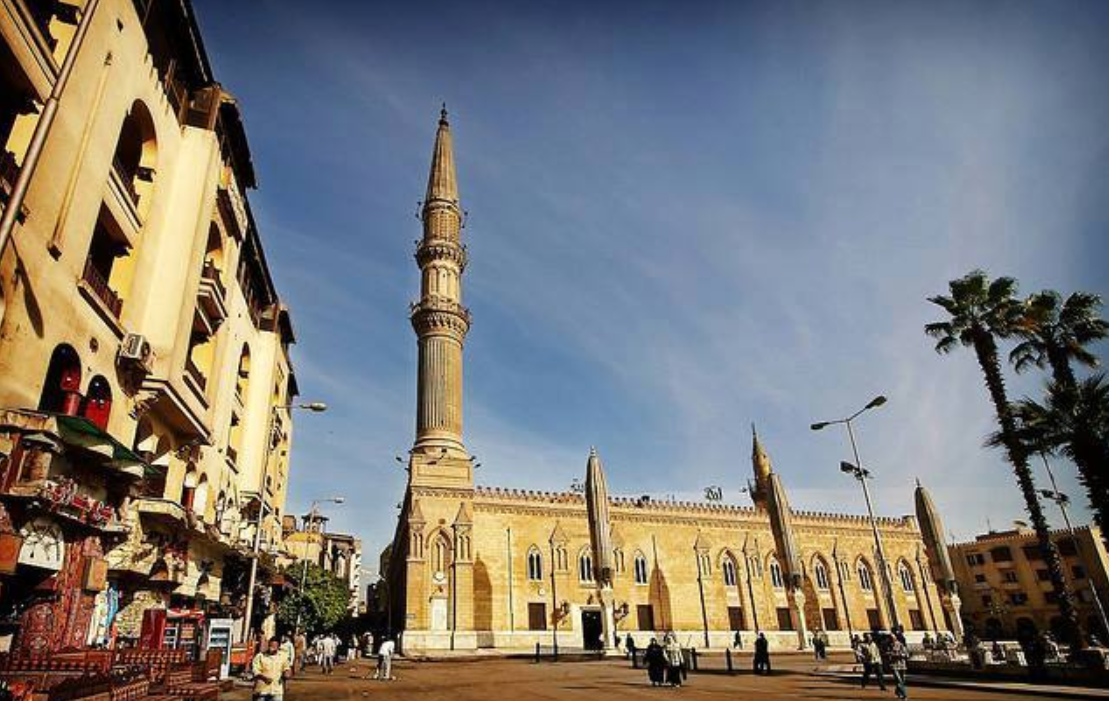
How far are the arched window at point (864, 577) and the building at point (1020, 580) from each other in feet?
45.2

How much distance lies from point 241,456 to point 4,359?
15122 mm

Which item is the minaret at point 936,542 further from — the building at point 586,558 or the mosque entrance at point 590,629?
the mosque entrance at point 590,629

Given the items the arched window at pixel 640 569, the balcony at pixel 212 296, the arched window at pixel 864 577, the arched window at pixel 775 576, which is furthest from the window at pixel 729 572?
the balcony at pixel 212 296

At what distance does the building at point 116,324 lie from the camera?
924 cm

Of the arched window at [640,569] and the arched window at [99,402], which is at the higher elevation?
the arched window at [99,402]

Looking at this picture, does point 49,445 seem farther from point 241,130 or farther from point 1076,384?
point 1076,384

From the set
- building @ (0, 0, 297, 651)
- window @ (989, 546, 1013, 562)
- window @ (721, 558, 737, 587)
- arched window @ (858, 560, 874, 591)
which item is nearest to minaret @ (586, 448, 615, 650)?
window @ (721, 558, 737, 587)

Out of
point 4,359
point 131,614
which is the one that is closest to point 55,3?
point 4,359

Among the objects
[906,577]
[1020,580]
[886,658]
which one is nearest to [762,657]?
[886,658]

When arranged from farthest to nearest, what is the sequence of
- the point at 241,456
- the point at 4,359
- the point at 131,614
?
the point at 241,456, the point at 131,614, the point at 4,359

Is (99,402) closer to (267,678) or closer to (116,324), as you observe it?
(116,324)

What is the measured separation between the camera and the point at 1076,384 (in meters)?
19.6

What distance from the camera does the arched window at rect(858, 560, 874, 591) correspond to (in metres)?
49.5

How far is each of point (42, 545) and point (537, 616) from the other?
3294 cm
